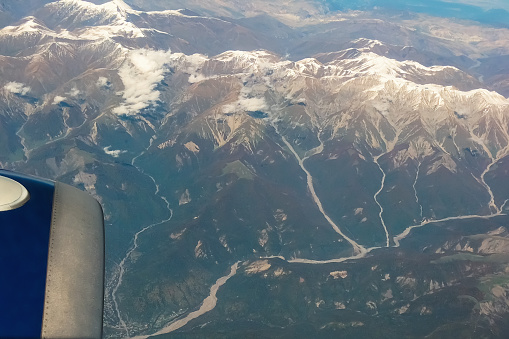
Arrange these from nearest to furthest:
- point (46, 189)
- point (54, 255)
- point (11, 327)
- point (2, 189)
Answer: point (11, 327) < point (54, 255) < point (2, 189) < point (46, 189)

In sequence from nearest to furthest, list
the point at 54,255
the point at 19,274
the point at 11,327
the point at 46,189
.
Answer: the point at 11,327 < the point at 19,274 < the point at 54,255 < the point at 46,189

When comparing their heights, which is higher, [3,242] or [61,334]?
[3,242]

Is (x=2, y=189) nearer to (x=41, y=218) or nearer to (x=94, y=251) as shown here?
(x=41, y=218)

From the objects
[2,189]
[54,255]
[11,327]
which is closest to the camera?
[11,327]

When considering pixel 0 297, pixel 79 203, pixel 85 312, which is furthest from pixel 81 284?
pixel 79 203

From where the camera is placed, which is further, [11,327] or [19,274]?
[19,274]

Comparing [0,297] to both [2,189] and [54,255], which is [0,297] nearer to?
[54,255]
